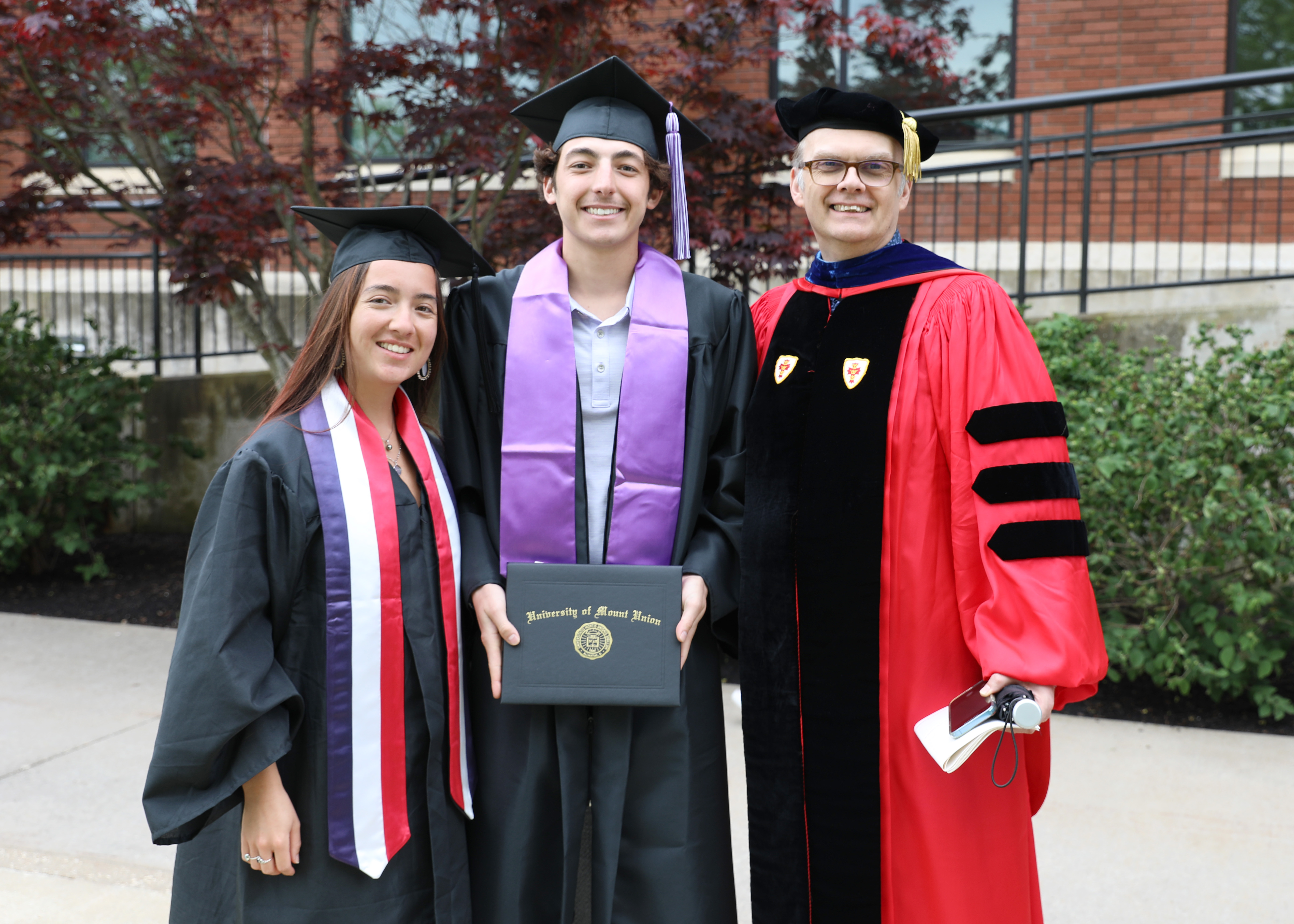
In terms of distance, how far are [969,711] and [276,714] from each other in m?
1.26

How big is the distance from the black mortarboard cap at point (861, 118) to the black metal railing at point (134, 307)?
520 cm

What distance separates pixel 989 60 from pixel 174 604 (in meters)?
7.24

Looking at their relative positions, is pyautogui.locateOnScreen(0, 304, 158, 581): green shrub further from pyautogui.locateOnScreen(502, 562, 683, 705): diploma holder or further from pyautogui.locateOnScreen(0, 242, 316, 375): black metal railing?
pyautogui.locateOnScreen(502, 562, 683, 705): diploma holder

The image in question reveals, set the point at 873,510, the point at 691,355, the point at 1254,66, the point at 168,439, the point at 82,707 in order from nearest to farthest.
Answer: the point at 873,510, the point at 691,355, the point at 82,707, the point at 168,439, the point at 1254,66

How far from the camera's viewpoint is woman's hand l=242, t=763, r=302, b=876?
1.88 metres

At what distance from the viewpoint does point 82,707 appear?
14.8ft

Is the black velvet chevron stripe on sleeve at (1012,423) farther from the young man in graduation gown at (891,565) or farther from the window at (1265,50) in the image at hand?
the window at (1265,50)

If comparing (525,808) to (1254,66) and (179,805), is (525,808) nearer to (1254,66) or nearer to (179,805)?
(179,805)

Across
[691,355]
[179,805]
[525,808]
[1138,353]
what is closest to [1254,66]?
[1138,353]

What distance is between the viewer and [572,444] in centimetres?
219

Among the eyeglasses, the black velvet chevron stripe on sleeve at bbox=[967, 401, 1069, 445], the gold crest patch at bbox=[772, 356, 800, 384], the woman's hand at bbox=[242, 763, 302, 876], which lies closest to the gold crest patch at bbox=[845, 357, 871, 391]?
the gold crest patch at bbox=[772, 356, 800, 384]

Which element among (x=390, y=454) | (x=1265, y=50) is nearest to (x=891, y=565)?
(x=390, y=454)

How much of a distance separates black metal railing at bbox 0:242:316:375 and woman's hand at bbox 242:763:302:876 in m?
5.34

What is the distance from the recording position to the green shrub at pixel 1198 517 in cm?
409
